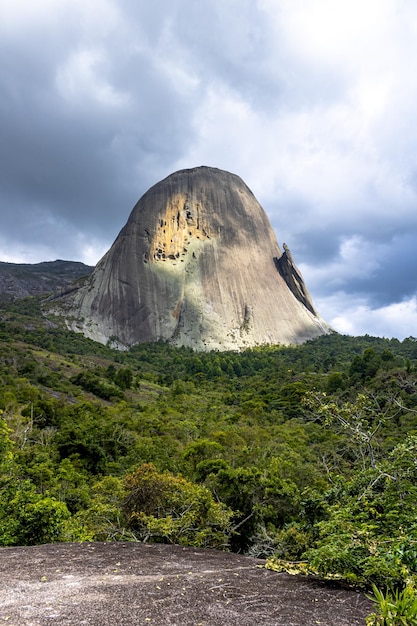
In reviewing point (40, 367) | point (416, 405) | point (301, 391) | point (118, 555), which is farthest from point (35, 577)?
point (40, 367)

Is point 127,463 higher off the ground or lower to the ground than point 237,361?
lower

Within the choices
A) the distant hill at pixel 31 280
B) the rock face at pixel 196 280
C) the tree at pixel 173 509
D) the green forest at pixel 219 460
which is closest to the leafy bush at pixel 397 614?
the green forest at pixel 219 460

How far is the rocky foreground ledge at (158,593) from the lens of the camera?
4234 millimetres

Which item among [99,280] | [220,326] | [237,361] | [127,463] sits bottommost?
[127,463]

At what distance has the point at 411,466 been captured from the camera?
6.51 metres

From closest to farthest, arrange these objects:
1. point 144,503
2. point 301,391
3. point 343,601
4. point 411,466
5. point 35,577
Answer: point 343,601 → point 35,577 → point 411,466 → point 144,503 → point 301,391

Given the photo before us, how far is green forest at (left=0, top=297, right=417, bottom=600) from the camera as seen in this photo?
21.3 feet

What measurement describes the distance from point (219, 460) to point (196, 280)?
65.0m

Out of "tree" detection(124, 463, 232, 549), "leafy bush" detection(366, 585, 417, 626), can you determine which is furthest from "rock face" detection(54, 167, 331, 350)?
"leafy bush" detection(366, 585, 417, 626)

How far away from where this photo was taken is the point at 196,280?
80.3 metres

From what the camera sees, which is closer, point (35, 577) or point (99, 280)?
point (35, 577)

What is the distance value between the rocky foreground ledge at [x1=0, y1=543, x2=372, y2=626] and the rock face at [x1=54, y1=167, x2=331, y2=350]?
68524mm

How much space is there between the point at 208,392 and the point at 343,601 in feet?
143

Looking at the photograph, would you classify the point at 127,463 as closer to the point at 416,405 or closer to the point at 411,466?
the point at 411,466
